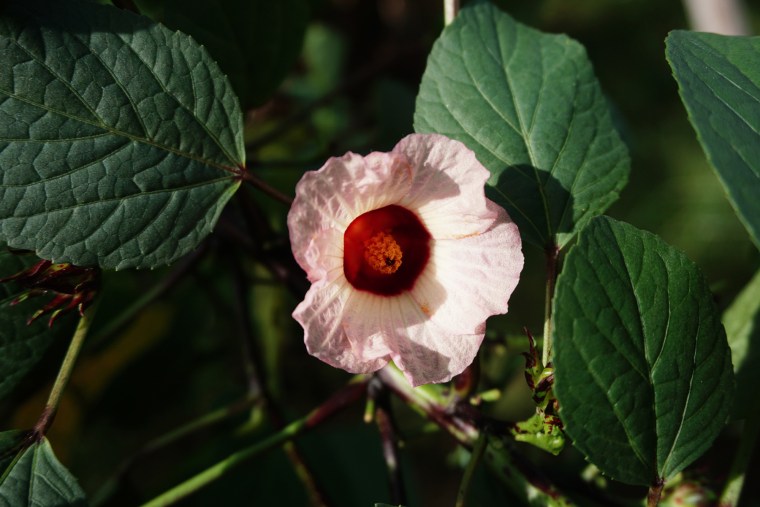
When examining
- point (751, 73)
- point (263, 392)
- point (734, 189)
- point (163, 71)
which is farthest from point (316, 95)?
point (734, 189)

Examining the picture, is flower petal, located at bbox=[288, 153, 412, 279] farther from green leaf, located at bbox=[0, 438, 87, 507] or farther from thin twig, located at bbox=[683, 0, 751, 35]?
thin twig, located at bbox=[683, 0, 751, 35]

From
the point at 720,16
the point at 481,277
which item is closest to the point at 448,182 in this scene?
the point at 481,277

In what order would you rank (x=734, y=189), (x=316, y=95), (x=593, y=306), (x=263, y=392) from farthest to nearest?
(x=316, y=95) < (x=263, y=392) < (x=593, y=306) < (x=734, y=189)

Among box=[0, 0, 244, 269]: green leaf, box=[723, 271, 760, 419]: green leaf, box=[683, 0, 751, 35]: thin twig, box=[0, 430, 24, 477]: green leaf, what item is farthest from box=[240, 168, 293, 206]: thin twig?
box=[683, 0, 751, 35]: thin twig

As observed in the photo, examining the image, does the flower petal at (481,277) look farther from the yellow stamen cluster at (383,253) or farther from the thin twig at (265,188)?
the thin twig at (265,188)

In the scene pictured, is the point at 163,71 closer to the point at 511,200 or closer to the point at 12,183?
the point at 12,183

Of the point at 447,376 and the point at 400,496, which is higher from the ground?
the point at 447,376

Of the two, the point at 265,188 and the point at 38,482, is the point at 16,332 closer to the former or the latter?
the point at 38,482
